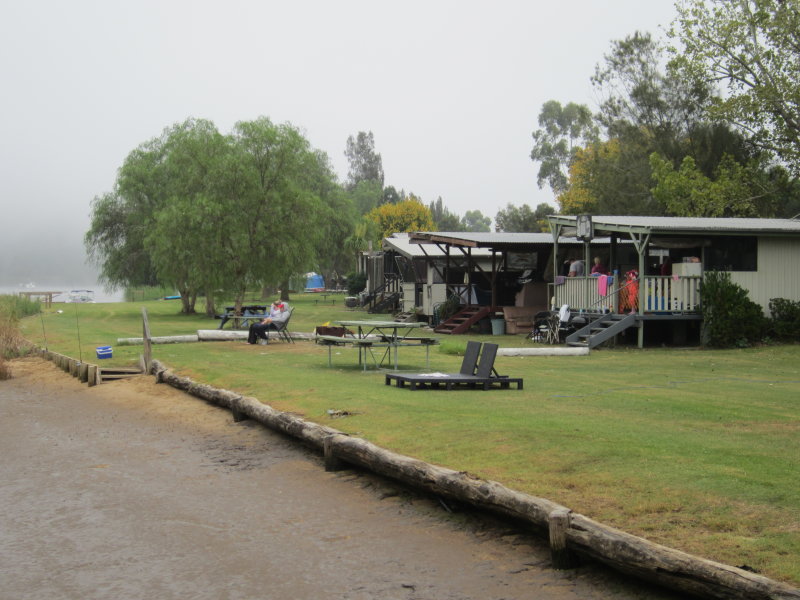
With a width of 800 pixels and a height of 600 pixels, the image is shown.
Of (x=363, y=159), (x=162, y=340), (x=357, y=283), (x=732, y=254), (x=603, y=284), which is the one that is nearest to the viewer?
(x=732, y=254)

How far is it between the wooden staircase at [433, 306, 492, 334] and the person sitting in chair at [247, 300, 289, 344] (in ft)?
25.7

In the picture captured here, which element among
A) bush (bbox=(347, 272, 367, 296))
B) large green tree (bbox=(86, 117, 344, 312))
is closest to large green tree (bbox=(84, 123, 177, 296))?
large green tree (bbox=(86, 117, 344, 312))

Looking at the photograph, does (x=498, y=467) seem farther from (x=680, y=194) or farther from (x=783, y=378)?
(x=680, y=194)

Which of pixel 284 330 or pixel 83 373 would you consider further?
pixel 284 330

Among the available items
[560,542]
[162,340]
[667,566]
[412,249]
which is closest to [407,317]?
[412,249]

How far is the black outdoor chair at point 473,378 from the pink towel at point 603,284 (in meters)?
11.7

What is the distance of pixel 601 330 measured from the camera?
24.7 m

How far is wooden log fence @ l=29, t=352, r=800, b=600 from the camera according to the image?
520 centimetres

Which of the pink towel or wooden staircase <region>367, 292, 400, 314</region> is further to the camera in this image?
wooden staircase <region>367, 292, 400, 314</region>

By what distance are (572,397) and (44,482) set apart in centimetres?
734

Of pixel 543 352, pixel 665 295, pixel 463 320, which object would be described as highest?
pixel 665 295

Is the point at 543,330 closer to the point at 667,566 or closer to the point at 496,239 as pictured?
the point at 496,239

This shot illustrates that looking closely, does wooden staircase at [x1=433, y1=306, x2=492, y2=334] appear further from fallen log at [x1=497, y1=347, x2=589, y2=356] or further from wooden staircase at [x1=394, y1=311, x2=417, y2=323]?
fallen log at [x1=497, y1=347, x2=589, y2=356]

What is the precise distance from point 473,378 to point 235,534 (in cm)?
728
